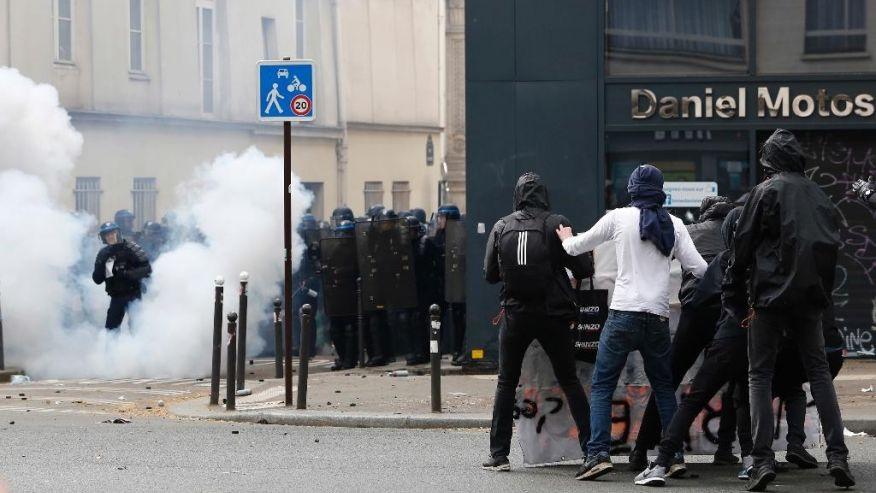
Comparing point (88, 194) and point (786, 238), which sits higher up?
point (88, 194)

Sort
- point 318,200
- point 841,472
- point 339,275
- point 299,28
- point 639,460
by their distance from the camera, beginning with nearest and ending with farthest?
point 841,472 → point 639,460 → point 339,275 → point 299,28 → point 318,200

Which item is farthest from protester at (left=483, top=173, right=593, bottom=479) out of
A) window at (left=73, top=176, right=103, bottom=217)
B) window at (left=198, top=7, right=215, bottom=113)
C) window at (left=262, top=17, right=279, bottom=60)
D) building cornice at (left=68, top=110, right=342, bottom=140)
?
window at (left=262, top=17, right=279, bottom=60)

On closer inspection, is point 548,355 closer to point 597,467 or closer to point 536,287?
point 536,287

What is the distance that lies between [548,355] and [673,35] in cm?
735

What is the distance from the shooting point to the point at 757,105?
52.4ft

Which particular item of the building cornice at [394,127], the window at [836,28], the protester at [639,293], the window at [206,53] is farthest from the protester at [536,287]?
the building cornice at [394,127]

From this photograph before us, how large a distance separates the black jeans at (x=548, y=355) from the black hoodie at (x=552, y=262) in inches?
2.4

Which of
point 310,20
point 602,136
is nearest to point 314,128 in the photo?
point 310,20

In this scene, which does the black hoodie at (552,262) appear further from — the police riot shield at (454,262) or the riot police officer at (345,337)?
the riot police officer at (345,337)

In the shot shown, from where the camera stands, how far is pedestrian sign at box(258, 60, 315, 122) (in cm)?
1380

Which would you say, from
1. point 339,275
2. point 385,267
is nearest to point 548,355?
point 385,267

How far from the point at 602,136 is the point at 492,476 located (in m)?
7.00

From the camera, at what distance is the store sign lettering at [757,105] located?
15.8 m

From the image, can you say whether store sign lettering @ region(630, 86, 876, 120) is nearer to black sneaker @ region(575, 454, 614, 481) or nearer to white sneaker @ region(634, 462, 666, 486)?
black sneaker @ region(575, 454, 614, 481)
